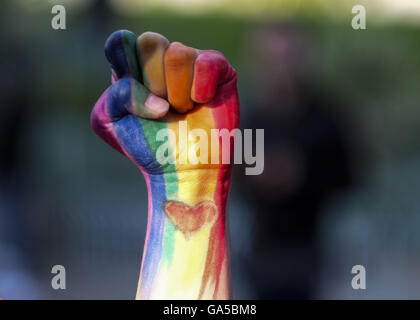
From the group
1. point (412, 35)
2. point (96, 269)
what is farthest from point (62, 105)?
point (412, 35)

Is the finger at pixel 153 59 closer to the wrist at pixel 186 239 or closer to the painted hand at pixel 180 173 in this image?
the painted hand at pixel 180 173

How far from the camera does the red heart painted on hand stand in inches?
34.2

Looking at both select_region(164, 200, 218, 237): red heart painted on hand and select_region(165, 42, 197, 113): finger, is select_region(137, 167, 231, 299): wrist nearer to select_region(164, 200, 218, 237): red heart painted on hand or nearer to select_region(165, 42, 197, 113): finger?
select_region(164, 200, 218, 237): red heart painted on hand

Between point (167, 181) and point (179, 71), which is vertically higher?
point (179, 71)

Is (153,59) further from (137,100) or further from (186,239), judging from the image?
(186,239)

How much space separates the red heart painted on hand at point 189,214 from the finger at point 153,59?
16 centimetres

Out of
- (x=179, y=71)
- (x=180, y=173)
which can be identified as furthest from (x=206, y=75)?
(x=180, y=173)

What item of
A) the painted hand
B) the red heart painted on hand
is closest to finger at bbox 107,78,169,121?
the painted hand

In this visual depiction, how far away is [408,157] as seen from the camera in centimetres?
241

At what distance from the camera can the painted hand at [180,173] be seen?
85 cm

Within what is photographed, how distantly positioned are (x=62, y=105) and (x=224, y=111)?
4.75 feet

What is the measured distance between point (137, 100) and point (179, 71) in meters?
0.07

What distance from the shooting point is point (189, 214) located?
0.87 metres

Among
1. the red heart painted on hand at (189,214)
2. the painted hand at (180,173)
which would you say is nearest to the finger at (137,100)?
the painted hand at (180,173)
